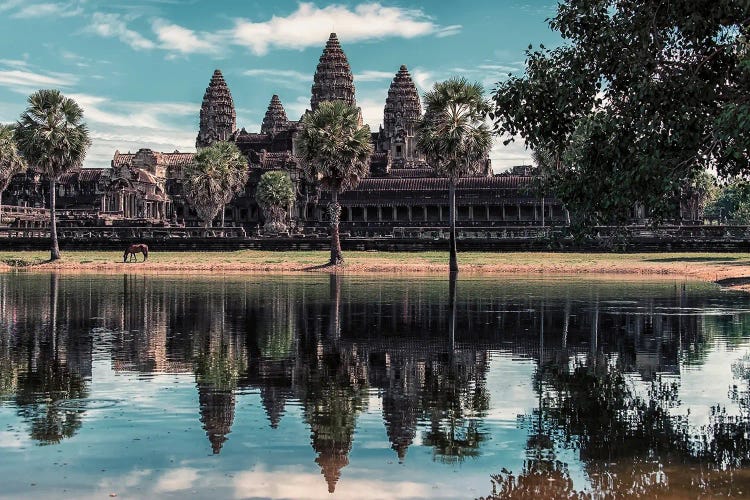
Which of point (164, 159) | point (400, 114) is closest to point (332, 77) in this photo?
point (400, 114)

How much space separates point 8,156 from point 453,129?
2041 inches

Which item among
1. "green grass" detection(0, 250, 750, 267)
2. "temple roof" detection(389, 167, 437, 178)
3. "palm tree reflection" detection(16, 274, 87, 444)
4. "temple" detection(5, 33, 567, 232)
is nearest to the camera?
"palm tree reflection" detection(16, 274, 87, 444)

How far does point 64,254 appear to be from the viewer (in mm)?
80000

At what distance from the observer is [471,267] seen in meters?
64.4

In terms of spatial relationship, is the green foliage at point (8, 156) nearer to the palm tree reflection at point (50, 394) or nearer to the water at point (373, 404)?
the water at point (373, 404)

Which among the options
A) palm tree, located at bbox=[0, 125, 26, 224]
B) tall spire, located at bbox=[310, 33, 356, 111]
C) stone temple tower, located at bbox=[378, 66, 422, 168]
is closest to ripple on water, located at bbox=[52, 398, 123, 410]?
palm tree, located at bbox=[0, 125, 26, 224]

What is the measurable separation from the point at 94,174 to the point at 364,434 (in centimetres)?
17178

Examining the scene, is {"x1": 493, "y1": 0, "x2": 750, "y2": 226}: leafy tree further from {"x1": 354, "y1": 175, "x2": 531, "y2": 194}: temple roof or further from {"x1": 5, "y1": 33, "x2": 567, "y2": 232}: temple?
{"x1": 354, "y1": 175, "x2": 531, "y2": 194}: temple roof

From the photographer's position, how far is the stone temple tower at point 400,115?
190500 millimetres

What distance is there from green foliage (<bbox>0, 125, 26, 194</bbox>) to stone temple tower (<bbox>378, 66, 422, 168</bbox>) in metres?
93.7

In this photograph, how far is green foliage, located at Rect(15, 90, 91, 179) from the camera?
7138 centimetres

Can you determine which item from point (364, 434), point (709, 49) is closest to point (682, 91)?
point (709, 49)

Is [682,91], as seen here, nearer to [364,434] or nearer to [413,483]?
[364,434]

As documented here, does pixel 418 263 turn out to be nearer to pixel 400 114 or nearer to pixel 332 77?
pixel 332 77
